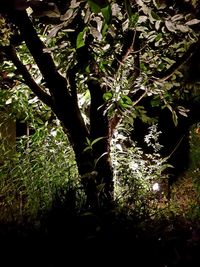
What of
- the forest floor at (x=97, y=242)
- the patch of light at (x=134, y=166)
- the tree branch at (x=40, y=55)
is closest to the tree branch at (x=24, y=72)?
the tree branch at (x=40, y=55)

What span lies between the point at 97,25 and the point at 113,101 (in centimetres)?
107

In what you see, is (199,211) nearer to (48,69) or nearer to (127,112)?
(127,112)

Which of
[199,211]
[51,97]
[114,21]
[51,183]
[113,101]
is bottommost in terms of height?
[199,211]

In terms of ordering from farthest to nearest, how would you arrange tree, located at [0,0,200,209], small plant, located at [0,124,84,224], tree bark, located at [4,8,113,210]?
small plant, located at [0,124,84,224]
tree bark, located at [4,8,113,210]
tree, located at [0,0,200,209]

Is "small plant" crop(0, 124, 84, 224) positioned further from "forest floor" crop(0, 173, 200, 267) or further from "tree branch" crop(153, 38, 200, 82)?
"tree branch" crop(153, 38, 200, 82)

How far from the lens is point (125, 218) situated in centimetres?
276

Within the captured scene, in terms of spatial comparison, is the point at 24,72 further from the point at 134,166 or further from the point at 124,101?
the point at 134,166

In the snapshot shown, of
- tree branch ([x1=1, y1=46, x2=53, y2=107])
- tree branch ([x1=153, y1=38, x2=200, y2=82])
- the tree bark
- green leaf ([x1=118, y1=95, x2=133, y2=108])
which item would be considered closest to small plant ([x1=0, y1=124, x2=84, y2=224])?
the tree bark

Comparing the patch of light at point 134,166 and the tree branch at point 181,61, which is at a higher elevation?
the tree branch at point 181,61

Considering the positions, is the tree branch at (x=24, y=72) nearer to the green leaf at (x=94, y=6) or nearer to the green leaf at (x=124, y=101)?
the green leaf at (x=124, y=101)

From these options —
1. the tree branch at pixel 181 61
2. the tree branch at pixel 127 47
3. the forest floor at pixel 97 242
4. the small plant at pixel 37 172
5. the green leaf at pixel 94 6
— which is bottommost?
the forest floor at pixel 97 242

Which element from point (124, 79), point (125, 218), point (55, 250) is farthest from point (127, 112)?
point (55, 250)

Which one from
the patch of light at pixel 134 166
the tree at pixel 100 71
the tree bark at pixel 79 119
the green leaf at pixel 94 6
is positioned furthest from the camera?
the patch of light at pixel 134 166

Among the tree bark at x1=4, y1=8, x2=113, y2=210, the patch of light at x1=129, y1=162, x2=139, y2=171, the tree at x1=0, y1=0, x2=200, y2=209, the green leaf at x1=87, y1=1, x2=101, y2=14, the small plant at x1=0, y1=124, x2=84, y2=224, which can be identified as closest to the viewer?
the green leaf at x1=87, y1=1, x2=101, y2=14
